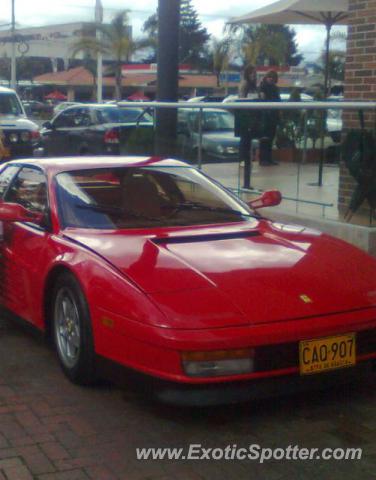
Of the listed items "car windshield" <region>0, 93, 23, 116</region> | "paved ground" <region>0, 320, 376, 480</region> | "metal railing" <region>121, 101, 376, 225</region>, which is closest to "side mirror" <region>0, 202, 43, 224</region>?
"paved ground" <region>0, 320, 376, 480</region>

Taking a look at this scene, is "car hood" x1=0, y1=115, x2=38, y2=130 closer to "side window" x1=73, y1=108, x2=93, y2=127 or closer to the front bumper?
"side window" x1=73, y1=108, x2=93, y2=127

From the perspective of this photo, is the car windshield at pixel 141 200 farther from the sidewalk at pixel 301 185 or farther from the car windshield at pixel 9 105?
the car windshield at pixel 9 105

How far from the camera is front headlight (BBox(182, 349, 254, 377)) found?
4098mm

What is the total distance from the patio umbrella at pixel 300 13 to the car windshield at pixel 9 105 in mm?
7229

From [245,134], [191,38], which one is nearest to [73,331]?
[245,134]

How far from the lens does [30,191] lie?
6.11 meters

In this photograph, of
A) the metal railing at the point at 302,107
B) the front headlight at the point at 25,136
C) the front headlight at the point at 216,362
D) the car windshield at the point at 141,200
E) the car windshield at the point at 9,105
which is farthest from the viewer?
the car windshield at the point at 9,105

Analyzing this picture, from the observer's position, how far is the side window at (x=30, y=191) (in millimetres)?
5828

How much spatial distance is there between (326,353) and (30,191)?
2793mm

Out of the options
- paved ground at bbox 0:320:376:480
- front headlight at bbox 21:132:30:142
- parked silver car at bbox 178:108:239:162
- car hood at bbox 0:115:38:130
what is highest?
parked silver car at bbox 178:108:239:162

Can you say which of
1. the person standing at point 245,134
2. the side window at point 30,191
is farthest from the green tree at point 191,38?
the side window at point 30,191

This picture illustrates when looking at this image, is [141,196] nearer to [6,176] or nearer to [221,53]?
[6,176]

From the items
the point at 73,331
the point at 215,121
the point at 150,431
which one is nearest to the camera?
the point at 150,431

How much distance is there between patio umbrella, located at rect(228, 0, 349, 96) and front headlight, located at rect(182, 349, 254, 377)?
29.5 ft
